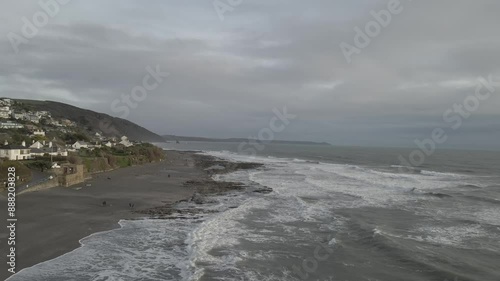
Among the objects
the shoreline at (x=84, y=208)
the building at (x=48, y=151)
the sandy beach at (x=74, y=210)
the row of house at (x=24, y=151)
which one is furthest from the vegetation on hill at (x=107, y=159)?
the sandy beach at (x=74, y=210)

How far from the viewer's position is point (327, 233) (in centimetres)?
1991

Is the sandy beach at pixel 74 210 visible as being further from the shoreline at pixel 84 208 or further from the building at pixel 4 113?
the building at pixel 4 113

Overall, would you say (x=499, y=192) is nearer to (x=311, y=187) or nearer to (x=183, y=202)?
(x=311, y=187)

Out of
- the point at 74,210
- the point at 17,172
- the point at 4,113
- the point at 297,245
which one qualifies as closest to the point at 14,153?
the point at 17,172

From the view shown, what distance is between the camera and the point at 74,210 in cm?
2344

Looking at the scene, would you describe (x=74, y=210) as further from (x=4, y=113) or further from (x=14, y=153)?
(x=4, y=113)

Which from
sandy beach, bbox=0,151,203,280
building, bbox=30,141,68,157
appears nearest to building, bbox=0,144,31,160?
building, bbox=30,141,68,157

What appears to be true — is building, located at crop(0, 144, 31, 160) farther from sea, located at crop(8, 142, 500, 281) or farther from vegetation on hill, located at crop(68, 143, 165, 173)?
sea, located at crop(8, 142, 500, 281)

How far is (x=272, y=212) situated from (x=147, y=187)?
1582 cm

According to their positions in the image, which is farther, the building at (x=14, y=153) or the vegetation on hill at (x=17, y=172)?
the building at (x=14, y=153)

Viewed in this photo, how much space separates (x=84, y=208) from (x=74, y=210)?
0.98 m

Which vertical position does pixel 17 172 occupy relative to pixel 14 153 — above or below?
below

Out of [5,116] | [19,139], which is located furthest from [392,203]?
[5,116]

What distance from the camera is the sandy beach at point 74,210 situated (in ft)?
52.0
